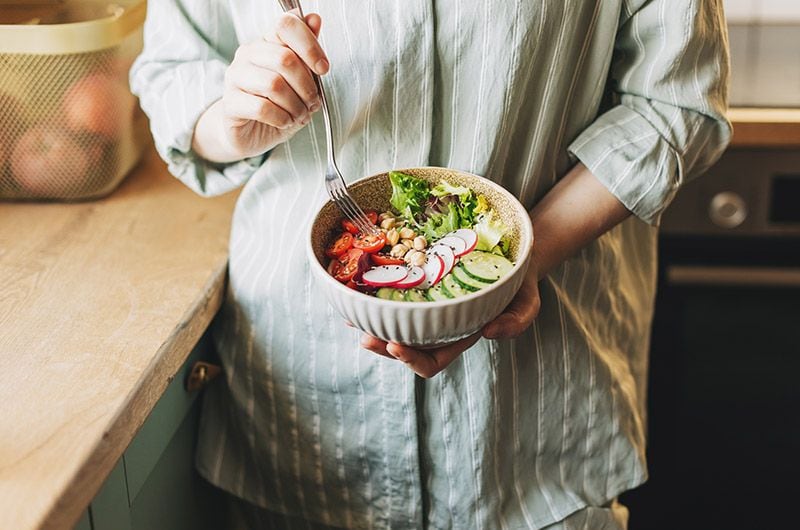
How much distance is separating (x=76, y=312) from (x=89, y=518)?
208 millimetres

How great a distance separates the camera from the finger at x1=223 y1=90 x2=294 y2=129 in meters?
0.79

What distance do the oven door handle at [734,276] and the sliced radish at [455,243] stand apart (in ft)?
2.13

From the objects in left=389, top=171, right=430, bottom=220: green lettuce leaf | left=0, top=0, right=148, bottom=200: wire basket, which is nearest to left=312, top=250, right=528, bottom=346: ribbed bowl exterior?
left=389, top=171, right=430, bottom=220: green lettuce leaf

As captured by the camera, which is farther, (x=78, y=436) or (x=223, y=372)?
(x=223, y=372)

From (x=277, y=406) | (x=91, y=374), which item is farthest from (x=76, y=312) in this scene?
(x=277, y=406)

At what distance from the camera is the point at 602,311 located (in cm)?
102

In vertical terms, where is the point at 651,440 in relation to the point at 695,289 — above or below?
below

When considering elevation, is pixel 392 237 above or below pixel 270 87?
below

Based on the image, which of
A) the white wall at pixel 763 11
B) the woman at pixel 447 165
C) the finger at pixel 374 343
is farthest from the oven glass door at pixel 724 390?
the finger at pixel 374 343

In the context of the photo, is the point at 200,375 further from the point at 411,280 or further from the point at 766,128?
the point at 766,128

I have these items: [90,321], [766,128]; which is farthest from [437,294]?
[766,128]

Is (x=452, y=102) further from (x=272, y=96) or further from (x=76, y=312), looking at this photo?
(x=76, y=312)

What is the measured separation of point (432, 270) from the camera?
758mm

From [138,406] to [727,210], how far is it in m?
0.86
